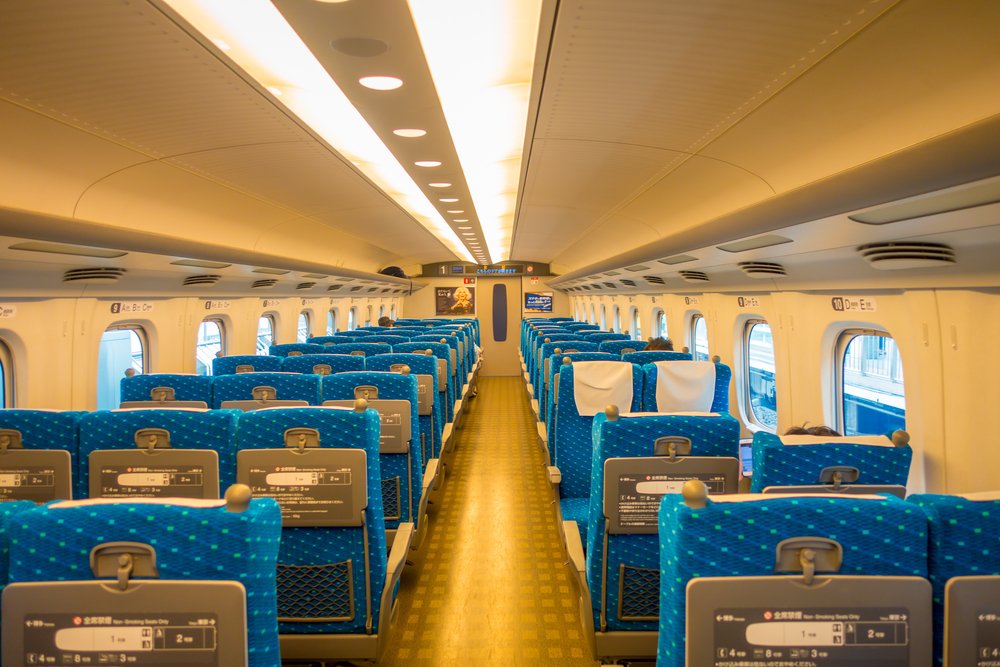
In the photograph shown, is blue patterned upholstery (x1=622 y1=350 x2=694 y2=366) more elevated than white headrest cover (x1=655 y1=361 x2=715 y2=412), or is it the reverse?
blue patterned upholstery (x1=622 y1=350 x2=694 y2=366)

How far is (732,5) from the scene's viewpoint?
2342 mm

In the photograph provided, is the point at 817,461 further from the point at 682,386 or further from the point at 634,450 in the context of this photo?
the point at 682,386

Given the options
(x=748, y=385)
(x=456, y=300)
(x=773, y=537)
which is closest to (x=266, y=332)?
(x=748, y=385)

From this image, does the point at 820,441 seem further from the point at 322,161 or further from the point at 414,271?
the point at 414,271

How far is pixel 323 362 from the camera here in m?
6.41

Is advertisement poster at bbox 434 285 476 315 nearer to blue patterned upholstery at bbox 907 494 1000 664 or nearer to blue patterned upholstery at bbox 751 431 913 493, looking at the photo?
blue patterned upholstery at bbox 751 431 913 493

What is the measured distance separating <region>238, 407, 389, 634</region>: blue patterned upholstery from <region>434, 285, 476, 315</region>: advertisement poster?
1942cm

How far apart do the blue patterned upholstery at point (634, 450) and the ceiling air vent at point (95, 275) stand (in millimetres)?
4923

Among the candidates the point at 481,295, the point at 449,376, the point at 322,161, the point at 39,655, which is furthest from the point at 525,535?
the point at 481,295

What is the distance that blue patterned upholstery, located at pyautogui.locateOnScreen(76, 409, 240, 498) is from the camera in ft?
9.95

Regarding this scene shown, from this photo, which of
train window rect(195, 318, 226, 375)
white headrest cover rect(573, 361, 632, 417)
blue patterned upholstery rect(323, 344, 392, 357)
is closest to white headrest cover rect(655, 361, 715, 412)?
white headrest cover rect(573, 361, 632, 417)

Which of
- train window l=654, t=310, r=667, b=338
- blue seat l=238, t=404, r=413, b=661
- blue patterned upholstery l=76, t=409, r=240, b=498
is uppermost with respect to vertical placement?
train window l=654, t=310, r=667, b=338

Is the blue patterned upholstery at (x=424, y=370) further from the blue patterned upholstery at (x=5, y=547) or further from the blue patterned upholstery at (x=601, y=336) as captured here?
the blue patterned upholstery at (x=5, y=547)

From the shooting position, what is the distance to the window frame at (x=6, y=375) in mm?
5613
